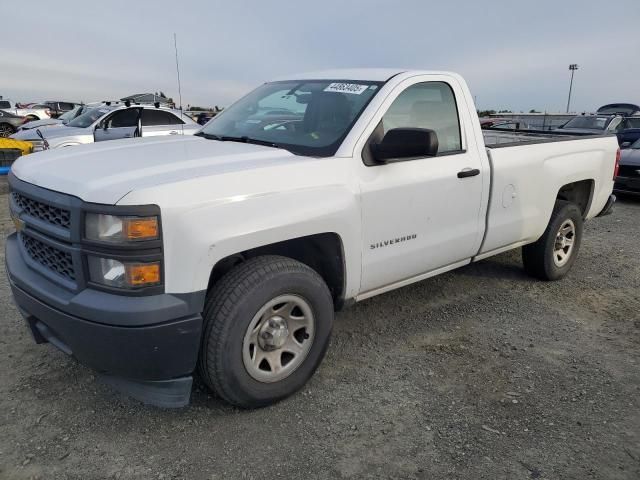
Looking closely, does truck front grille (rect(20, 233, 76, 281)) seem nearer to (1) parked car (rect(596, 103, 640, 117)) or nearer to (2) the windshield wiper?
(2) the windshield wiper

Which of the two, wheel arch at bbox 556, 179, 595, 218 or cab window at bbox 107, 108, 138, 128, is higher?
cab window at bbox 107, 108, 138, 128

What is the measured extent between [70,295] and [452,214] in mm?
2463

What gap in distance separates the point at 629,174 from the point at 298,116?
27.9ft

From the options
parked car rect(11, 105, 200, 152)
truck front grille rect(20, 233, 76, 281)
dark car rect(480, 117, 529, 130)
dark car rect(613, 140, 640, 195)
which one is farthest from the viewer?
parked car rect(11, 105, 200, 152)

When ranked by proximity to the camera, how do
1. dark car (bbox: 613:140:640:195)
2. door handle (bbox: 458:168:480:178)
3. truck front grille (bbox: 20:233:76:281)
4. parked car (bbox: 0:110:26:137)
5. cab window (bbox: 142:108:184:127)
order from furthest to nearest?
parked car (bbox: 0:110:26:137) < cab window (bbox: 142:108:184:127) < dark car (bbox: 613:140:640:195) < door handle (bbox: 458:168:480:178) < truck front grille (bbox: 20:233:76:281)

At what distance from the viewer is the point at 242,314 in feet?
8.38

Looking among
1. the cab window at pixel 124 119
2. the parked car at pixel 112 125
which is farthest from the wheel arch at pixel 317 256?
the cab window at pixel 124 119

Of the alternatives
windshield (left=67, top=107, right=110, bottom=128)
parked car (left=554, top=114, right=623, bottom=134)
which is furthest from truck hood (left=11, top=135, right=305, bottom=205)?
parked car (left=554, top=114, right=623, bottom=134)

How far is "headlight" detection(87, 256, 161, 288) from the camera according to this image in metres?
2.26

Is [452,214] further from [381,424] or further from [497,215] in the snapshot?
[381,424]

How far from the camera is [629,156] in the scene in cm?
973

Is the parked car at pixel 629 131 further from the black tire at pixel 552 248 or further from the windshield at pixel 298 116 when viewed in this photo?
the windshield at pixel 298 116

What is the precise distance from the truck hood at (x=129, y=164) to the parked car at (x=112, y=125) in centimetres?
721

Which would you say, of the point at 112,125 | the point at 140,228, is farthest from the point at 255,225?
the point at 112,125
